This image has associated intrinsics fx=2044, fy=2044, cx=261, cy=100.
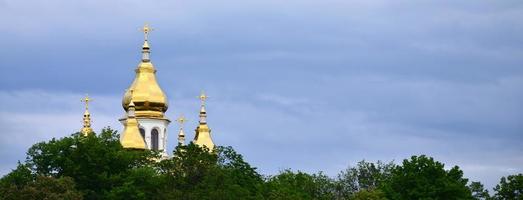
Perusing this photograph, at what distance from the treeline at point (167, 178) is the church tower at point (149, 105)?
19.8 metres

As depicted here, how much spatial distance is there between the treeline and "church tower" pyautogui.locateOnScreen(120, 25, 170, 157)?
19775mm

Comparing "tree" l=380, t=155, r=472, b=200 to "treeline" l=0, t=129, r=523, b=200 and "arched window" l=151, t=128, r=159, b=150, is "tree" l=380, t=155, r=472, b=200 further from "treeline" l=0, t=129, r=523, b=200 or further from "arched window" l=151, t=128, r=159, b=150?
"arched window" l=151, t=128, r=159, b=150

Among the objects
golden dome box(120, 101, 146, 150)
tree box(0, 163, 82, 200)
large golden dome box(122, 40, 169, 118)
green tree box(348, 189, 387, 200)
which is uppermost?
large golden dome box(122, 40, 169, 118)

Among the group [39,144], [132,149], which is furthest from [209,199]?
[132,149]

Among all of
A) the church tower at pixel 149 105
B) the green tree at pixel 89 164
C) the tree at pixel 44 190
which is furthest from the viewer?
the church tower at pixel 149 105

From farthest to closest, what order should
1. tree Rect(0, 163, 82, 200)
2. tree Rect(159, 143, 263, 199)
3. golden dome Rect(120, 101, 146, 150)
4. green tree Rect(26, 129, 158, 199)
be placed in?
golden dome Rect(120, 101, 146, 150) → green tree Rect(26, 129, 158, 199) → tree Rect(159, 143, 263, 199) → tree Rect(0, 163, 82, 200)

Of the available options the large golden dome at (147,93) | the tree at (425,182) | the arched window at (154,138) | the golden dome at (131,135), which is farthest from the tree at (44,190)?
the arched window at (154,138)

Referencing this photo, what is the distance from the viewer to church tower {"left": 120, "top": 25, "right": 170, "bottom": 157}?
130 meters

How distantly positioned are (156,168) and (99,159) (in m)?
4.70

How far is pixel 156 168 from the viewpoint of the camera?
104 m

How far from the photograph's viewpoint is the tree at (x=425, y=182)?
102250 millimetres

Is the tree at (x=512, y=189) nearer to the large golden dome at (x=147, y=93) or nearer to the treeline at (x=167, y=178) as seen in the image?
the treeline at (x=167, y=178)

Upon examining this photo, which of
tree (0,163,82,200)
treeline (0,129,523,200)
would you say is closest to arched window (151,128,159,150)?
treeline (0,129,523,200)

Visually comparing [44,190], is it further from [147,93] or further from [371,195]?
[147,93]
